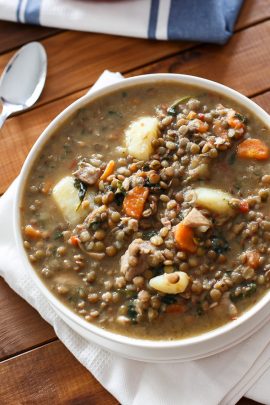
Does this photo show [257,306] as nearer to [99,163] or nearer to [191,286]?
[191,286]

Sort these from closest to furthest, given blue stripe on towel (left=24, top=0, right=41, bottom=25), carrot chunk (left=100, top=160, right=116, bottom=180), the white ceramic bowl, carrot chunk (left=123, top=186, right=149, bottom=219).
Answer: the white ceramic bowl, carrot chunk (left=123, top=186, right=149, bottom=219), carrot chunk (left=100, top=160, right=116, bottom=180), blue stripe on towel (left=24, top=0, right=41, bottom=25)

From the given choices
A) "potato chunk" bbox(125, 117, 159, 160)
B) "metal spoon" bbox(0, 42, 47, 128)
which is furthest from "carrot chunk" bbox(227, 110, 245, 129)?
"metal spoon" bbox(0, 42, 47, 128)

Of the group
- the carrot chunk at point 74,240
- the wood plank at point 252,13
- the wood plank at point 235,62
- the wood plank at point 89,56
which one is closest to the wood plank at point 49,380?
the carrot chunk at point 74,240

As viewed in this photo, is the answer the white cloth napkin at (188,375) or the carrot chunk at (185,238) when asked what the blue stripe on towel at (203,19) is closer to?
the carrot chunk at (185,238)

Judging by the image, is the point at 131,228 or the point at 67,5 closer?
the point at 131,228

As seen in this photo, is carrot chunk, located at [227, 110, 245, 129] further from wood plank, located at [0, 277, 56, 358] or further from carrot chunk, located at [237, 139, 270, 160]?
wood plank, located at [0, 277, 56, 358]

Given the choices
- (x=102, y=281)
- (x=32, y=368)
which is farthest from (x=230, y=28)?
(x=32, y=368)
